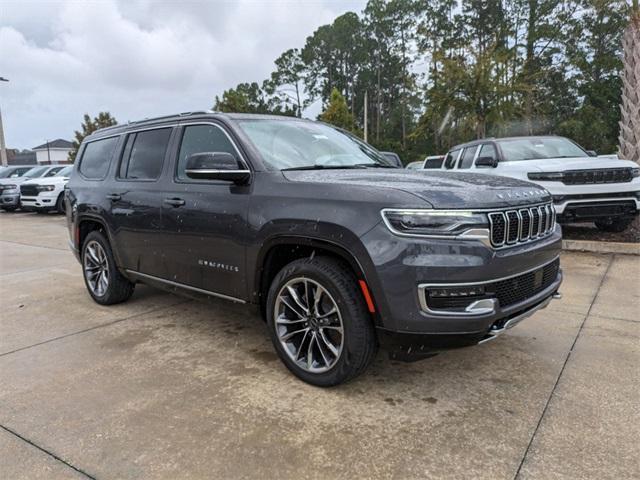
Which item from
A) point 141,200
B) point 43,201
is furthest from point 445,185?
point 43,201

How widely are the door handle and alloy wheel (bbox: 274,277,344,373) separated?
48.0 inches

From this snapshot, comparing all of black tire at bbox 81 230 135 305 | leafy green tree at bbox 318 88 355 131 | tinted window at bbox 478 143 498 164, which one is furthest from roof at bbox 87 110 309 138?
leafy green tree at bbox 318 88 355 131

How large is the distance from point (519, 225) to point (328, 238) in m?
1.15

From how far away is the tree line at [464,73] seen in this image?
21.1 meters

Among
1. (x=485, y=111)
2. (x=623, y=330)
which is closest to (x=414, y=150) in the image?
(x=485, y=111)

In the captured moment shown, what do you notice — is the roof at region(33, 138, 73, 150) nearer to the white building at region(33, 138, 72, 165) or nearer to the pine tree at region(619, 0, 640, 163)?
the white building at region(33, 138, 72, 165)

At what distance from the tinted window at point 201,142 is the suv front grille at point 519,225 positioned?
1.87m

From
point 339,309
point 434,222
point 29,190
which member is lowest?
point 339,309

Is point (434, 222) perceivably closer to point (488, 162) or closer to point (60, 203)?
point (488, 162)

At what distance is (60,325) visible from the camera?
4.50 m

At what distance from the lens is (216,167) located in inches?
128

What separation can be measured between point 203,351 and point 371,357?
1557mm

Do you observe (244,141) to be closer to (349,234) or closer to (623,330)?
(349,234)

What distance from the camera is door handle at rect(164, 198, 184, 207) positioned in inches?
150
